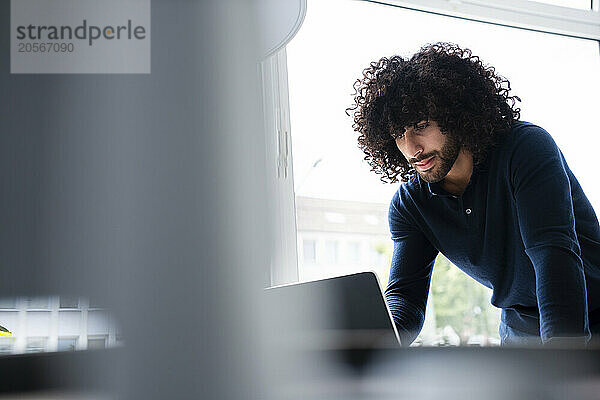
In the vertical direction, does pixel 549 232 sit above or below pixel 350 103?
below

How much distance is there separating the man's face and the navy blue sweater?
1.8 inches

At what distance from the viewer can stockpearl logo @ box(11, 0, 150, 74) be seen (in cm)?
18

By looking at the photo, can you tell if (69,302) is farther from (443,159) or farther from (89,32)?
(443,159)

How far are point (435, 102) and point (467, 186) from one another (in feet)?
0.73

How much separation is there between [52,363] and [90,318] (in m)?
0.02

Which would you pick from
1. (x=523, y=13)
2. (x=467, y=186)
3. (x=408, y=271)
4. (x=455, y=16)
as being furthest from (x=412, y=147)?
(x=523, y=13)

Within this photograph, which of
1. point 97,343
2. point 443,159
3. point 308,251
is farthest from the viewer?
point 308,251

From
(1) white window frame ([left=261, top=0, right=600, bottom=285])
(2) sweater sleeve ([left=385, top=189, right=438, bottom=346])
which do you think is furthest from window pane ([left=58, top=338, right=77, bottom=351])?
(1) white window frame ([left=261, top=0, right=600, bottom=285])

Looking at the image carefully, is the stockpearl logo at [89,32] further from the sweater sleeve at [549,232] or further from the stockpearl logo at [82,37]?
the sweater sleeve at [549,232]

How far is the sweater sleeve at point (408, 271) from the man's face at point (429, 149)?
0.40 ft

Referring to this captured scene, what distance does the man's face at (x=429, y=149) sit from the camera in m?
1.49

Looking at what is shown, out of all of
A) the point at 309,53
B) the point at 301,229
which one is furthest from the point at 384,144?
the point at 309,53

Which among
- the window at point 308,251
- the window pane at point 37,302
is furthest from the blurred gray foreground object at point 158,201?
the window at point 308,251

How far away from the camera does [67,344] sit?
18 cm
